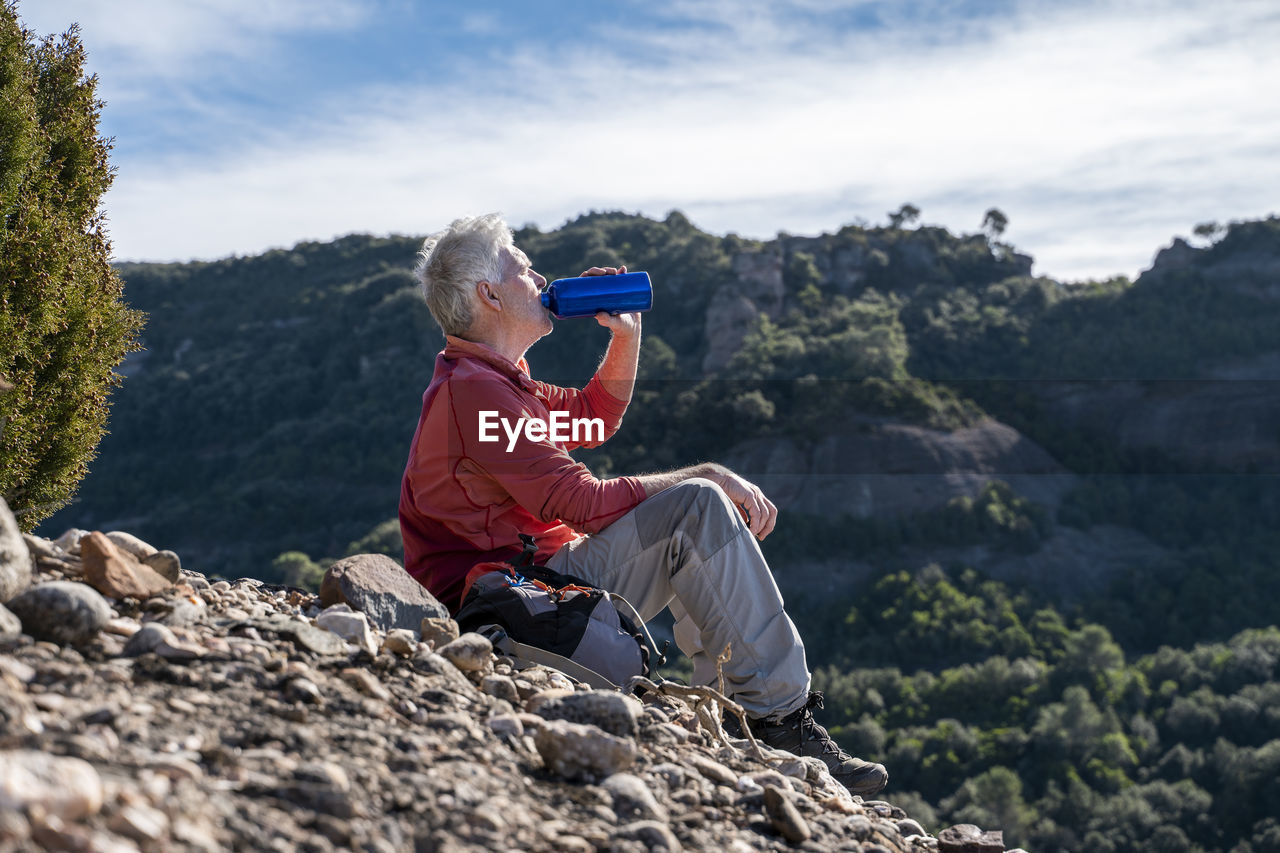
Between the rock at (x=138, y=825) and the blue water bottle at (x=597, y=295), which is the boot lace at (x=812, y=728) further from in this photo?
the rock at (x=138, y=825)

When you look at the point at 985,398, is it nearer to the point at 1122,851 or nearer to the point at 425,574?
the point at 1122,851

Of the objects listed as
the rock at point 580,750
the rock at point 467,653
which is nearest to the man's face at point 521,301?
the rock at point 467,653

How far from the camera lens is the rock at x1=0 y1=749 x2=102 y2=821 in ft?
4.71

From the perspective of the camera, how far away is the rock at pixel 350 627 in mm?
2629

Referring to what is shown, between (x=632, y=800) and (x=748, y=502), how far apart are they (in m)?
1.47

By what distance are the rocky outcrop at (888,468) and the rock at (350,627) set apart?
1565 inches

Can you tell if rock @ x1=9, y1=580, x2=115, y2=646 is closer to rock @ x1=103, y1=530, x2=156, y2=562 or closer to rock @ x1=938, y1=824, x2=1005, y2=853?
rock @ x1=103, y1=530, x2=156, y2=562

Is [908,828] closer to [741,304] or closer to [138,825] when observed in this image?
[138,825]

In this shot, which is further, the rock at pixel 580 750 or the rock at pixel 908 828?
the rock at pixel 908 828

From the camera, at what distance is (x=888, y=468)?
43.0m

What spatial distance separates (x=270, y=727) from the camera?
201 centimetres

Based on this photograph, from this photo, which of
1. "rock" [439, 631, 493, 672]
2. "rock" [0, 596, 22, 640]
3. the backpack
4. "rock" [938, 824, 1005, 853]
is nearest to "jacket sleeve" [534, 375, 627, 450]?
the backpack

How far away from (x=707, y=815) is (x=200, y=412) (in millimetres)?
53143

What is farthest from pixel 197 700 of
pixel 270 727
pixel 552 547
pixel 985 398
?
pixel 985 398
